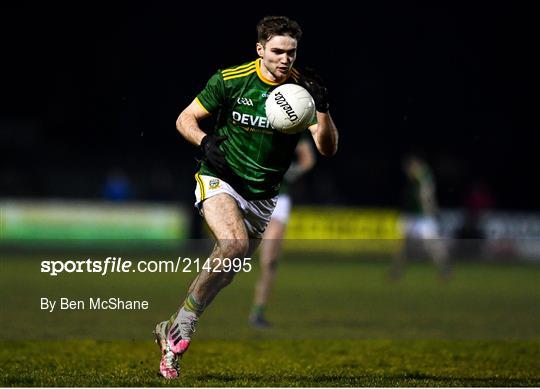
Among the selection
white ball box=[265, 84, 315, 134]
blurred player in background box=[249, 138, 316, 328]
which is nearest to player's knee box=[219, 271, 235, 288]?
white ball box=[265, 84, 315, 134]

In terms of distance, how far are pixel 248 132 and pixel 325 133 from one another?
577mm

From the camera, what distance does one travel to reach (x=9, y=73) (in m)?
30.9

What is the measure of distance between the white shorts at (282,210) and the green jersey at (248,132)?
170 inches

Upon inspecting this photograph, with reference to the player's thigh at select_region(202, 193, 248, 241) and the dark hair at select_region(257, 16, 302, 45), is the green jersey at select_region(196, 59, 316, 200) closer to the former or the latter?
the player's thigh at select_region(202, 193, 248, 241)

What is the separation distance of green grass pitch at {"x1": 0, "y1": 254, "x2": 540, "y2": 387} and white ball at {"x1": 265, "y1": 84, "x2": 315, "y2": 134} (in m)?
1.86

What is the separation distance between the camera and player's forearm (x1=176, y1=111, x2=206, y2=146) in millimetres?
7645

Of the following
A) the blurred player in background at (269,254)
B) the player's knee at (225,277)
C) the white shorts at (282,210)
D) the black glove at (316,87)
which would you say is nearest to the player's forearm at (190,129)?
the black glove at (316,87)

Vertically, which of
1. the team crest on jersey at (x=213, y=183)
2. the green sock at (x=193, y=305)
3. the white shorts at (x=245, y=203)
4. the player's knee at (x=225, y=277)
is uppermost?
the team crest on jersey at (x=213, y=183)

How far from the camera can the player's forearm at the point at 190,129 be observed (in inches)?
301

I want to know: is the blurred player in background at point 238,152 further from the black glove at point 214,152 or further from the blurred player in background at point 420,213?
the blurred player in background at point 420,213

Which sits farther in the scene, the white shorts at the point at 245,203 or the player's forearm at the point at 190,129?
the white shorts at the point at 245,203

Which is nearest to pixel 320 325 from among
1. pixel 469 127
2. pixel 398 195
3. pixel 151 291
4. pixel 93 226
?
pixel 151 291

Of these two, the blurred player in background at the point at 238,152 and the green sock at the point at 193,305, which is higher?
the blurred player in background at the point at 238,152

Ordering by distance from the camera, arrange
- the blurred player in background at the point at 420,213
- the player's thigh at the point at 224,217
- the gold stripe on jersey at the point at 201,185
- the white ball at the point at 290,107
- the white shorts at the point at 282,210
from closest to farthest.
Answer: the white ball at the point at 290,107
the player's thigh at the point at 224,217
the gold stripe on jersey at the point at 201,185
the white shorts at the point at 282,210
the blurred player in background at the point at 420,213
